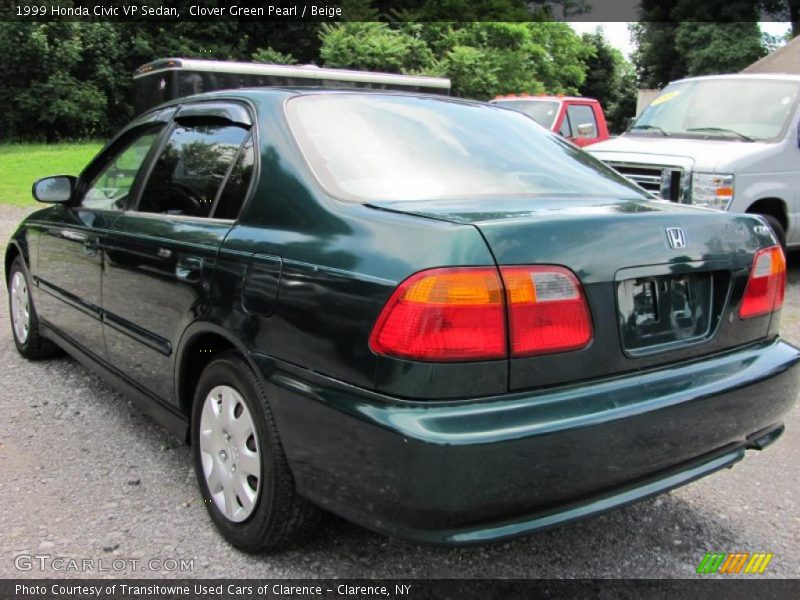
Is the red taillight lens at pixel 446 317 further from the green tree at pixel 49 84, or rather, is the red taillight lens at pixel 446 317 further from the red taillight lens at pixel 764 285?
the green tree at pixel 49 84

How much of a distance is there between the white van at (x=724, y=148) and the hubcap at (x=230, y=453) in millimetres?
5006

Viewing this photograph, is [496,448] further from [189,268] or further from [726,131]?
[726,131]

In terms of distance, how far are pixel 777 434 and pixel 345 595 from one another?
5.51ft

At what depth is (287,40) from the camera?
3691 centimetres

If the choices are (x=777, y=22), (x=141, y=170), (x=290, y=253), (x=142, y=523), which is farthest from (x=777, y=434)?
(x=777, y=22)

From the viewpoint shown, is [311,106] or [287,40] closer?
[311,106]

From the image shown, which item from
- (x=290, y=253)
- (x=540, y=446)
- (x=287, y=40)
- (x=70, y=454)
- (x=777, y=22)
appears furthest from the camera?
(x=777, y=22)

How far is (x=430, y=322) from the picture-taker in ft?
6.43

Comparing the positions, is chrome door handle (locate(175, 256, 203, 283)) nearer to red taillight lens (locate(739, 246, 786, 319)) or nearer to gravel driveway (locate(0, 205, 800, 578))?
gravel driveway (locate(0, 205, 800, 578))

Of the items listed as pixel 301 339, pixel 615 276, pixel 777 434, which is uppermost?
pixel 615 276

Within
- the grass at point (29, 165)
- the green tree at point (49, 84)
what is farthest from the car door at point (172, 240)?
the green tree at point (49, 84)

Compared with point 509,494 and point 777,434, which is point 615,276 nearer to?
point 509,494

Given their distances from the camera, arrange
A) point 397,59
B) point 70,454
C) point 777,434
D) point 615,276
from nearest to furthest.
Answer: point 615,276, point 777,434, point 70,454, point 397,59

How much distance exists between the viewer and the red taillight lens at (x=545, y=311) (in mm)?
2006
